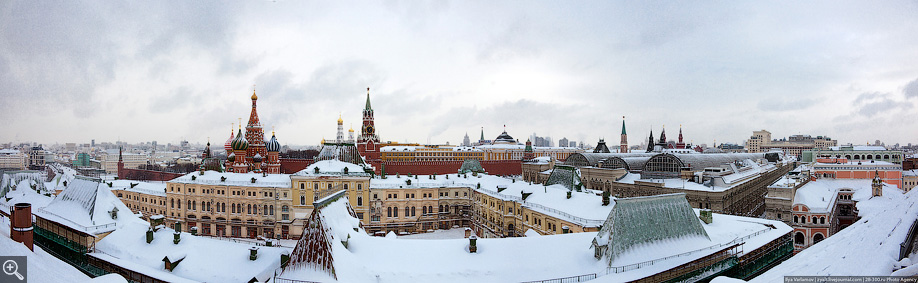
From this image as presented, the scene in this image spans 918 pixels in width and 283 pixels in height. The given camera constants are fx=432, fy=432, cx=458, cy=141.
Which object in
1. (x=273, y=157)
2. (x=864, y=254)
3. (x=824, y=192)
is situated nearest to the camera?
(x=864, y=254)

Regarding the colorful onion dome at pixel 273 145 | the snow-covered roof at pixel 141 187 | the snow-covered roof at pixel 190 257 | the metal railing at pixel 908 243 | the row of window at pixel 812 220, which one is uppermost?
the colorful onion dome at pixel 273 145

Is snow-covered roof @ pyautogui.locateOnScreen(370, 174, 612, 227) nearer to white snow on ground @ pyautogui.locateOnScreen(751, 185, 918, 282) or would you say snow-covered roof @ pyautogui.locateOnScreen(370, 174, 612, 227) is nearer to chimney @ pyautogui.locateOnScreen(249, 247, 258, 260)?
white snow on ground @ pyautogui.locateOnScreen(751, 185, 918, 282)

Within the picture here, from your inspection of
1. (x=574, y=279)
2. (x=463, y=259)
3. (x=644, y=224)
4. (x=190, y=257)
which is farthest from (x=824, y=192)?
(x=190, y=257)

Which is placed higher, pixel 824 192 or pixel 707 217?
pixel 707 217

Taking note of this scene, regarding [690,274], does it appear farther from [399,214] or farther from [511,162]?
[511,162]

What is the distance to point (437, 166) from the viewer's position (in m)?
93.4

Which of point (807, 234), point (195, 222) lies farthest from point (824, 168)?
point (195, 222)

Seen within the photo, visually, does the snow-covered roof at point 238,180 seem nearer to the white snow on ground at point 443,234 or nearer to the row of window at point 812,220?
the white snow on ground at point 443,234

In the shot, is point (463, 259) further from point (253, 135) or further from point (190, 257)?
point (253, 135)

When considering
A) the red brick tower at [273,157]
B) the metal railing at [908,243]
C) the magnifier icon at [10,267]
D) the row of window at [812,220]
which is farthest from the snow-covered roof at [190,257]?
the row of window at [812,220]

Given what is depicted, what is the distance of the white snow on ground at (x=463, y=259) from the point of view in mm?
19859

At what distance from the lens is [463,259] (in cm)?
2134

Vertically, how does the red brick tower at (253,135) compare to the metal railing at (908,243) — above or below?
above

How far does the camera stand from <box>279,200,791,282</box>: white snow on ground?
65.2 ft
